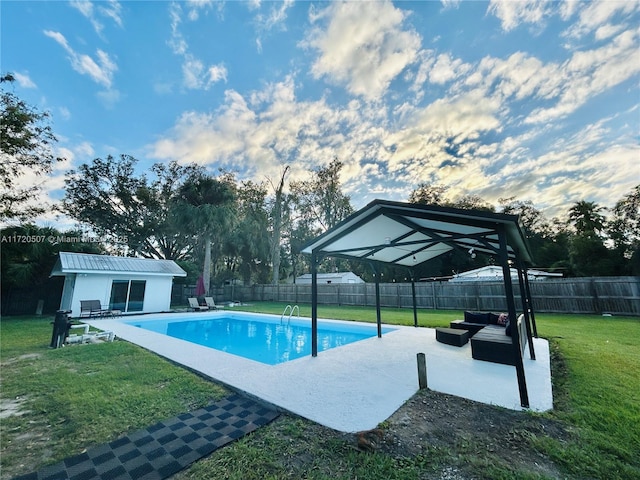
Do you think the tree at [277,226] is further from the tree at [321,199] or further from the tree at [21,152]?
the tree at [21,152]

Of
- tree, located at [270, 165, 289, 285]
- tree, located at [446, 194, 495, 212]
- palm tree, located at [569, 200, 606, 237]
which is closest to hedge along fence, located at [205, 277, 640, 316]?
tree, located at [270, 165, 289, 285]

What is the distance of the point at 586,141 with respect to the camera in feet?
32.3

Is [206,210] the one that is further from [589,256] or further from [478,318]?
[589,256]

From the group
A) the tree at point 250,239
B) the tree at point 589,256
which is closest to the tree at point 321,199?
the tree at point 250,239

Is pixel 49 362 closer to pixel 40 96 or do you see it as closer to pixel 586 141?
pixel 40 96

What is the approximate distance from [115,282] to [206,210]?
7276 mm

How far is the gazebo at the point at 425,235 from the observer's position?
13.0ft

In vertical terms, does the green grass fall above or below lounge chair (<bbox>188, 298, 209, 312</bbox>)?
below

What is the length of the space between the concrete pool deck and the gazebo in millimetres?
676

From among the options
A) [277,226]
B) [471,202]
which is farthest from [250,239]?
[471,202]

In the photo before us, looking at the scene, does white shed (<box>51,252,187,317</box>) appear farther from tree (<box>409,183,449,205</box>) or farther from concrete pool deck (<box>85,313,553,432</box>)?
tree (<box>409,183,449,205</box>)

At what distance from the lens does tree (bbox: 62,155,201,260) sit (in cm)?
2267

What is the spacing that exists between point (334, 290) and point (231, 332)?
964 centimetres

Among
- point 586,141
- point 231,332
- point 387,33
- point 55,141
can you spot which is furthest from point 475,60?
point 55,141
